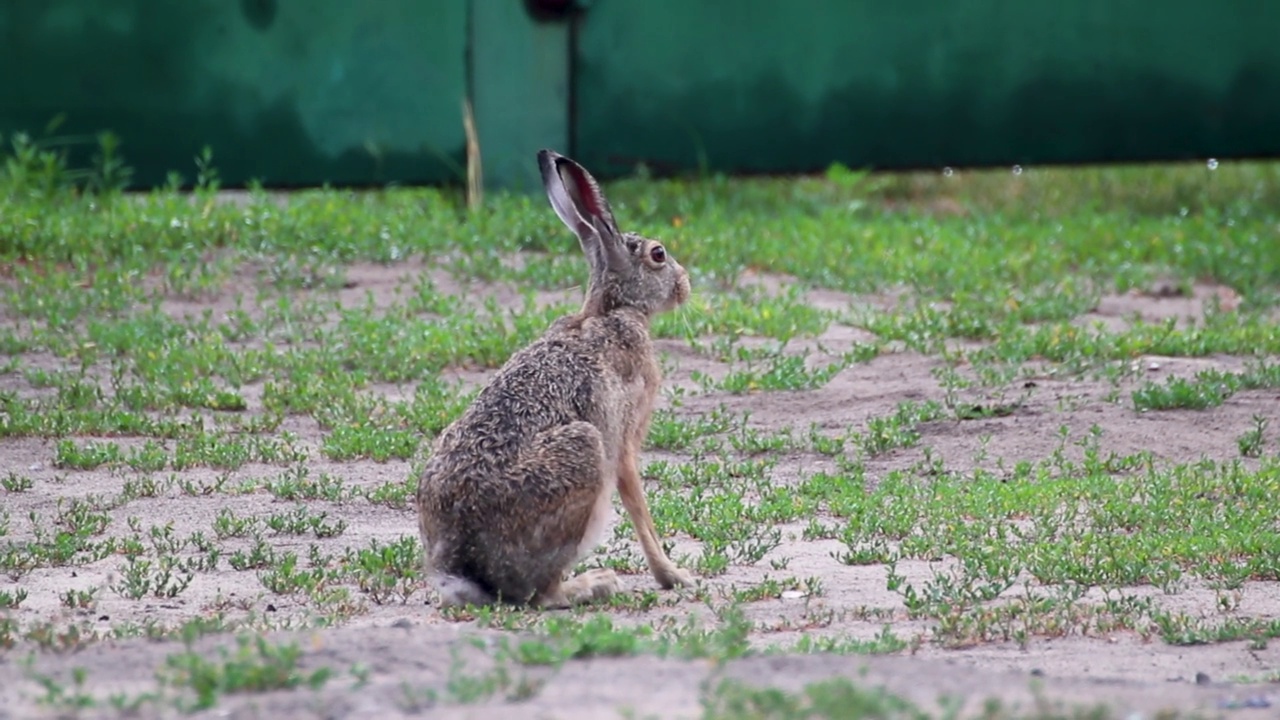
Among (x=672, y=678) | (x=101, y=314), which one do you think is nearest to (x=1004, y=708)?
(x=672, y=678)

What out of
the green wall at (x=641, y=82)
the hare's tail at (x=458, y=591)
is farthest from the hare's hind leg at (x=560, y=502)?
the green wall at (x=641, y=82)

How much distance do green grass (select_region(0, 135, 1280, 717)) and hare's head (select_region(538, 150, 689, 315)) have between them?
3.15ft

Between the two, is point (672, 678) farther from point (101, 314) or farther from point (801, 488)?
point (101, 314)

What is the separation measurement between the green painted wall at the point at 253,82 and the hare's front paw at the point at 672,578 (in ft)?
24.6

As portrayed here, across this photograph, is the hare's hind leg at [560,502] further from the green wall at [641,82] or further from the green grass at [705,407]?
the green wall at [641,82]

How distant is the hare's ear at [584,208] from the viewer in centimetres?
727

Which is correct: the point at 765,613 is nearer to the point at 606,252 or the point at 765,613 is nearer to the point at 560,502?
the point at 560,502

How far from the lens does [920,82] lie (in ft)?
47.4

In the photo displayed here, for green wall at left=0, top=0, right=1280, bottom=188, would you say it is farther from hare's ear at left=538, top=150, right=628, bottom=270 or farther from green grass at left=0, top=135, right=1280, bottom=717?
hare's ear at left=538, top=150, right=628, bottom=270

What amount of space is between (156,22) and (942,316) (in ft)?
20.8

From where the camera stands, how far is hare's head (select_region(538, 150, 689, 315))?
7.34 metres

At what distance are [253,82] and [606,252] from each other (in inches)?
265

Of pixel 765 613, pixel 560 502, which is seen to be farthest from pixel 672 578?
pixel 560 502

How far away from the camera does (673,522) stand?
755 cm
